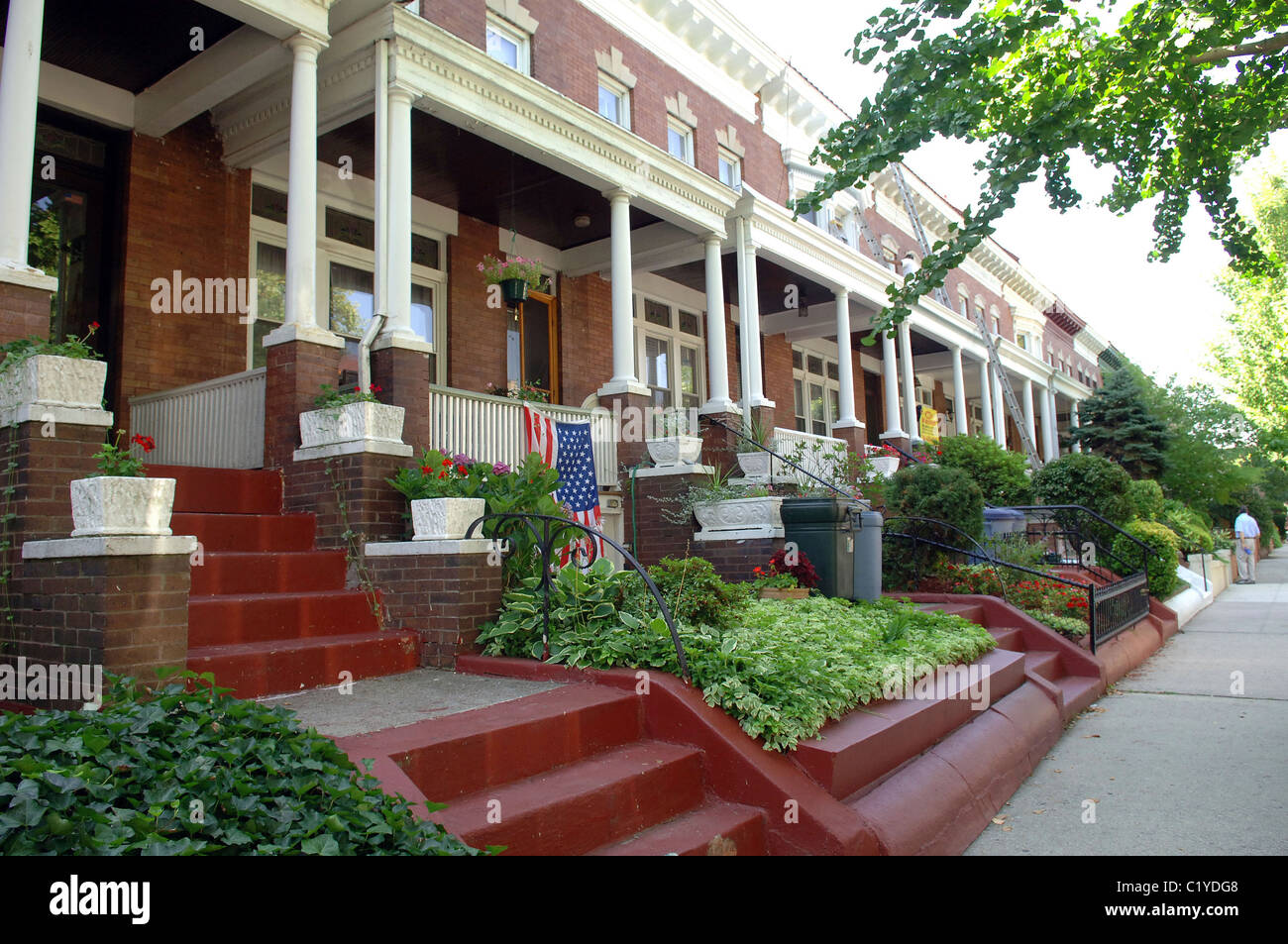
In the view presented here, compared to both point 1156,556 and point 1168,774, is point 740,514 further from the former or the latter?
point 1156,556

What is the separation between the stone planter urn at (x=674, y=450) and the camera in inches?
401

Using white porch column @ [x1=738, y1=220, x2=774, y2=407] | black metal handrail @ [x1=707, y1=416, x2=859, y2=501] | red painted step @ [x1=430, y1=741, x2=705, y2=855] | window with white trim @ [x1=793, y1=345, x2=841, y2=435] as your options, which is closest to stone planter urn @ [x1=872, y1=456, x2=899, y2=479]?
white porch column @ [x1=738, y1=220, x2=774, y2=407]

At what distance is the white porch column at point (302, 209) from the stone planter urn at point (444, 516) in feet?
6.78

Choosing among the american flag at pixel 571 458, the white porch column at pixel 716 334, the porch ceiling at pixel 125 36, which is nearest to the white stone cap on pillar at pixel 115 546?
the american flag at pixel 571 458

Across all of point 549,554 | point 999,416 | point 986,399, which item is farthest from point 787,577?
point 999,416

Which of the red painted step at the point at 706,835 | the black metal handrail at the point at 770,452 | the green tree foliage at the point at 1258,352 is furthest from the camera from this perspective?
the green tree foliage at the point at 1258,352

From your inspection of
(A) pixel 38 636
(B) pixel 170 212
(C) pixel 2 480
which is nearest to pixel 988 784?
(A) pixel 38 636

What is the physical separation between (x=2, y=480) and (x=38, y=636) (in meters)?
0.94

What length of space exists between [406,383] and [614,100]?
7.31m

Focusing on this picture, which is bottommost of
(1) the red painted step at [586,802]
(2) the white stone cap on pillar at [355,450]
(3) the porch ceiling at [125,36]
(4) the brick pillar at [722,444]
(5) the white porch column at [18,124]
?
(1) the red painted step at [586,802]

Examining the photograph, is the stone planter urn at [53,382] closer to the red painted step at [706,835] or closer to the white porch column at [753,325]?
the red painted step at [706,835]

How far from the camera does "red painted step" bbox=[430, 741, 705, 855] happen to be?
3.21 m

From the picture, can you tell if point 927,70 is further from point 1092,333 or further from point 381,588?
point 1092,333

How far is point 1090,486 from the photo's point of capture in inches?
527
